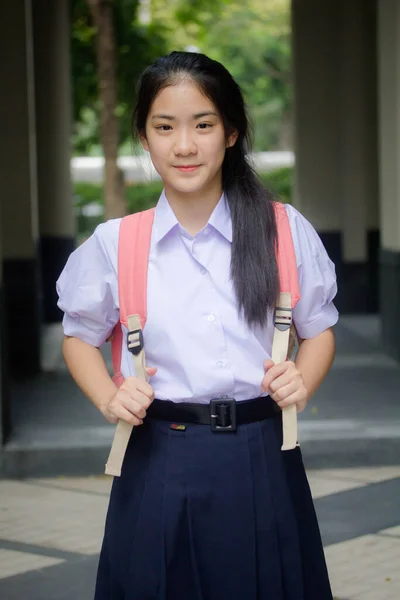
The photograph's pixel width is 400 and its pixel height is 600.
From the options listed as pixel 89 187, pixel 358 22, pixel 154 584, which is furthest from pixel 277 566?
pixel 89 187

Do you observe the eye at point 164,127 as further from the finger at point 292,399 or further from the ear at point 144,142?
the finger at point 292,399

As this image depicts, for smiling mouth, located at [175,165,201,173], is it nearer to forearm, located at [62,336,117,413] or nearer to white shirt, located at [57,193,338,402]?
white shirt, located at [57,193,338,402]

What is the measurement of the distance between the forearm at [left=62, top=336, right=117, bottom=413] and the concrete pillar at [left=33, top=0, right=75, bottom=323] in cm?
1108

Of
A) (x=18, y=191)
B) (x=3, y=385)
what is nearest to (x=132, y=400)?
(x=3, y=385)

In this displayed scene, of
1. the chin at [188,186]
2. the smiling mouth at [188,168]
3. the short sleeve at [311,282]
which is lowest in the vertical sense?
the short sleeve at [311,282]

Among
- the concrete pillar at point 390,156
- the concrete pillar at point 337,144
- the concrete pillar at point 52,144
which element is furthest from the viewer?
the concrete pillar at point 52,144

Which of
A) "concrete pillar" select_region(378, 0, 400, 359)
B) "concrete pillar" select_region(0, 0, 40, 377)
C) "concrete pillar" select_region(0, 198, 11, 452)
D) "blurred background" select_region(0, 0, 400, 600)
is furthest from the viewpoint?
"concrete pillar" select_region(0, 0, 40, 377)

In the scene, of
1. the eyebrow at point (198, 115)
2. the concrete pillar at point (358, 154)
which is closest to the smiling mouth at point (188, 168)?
the eyebrow at point (198, 115)

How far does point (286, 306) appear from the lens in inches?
104

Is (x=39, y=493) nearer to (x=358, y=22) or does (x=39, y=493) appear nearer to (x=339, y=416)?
(x=339, y=416)

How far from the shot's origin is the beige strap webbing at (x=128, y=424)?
2.56m

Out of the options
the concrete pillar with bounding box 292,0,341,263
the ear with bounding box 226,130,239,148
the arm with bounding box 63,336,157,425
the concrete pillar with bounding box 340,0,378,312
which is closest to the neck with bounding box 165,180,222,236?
the ear with bounding box 226,130,239,148

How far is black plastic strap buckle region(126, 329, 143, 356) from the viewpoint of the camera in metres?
2.57

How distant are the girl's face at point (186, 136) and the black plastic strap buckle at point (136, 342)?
338mm
